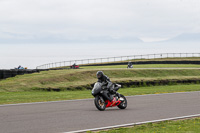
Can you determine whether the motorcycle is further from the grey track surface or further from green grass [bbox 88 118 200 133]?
green grass [bbox 88 118 200 133]

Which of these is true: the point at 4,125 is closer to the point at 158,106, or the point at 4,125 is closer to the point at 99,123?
the point at 99,123

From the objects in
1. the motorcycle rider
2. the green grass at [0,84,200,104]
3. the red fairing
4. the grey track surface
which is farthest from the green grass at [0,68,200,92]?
the grey track surface

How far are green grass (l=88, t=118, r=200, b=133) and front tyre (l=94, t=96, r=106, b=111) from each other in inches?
117

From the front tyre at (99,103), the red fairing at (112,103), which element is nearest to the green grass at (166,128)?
the front tyre at (99,103)

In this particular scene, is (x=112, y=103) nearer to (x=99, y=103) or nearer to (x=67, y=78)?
(x=99, y=103)

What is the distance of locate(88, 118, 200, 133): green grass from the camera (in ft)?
25.4

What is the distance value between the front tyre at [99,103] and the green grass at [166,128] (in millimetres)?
2961

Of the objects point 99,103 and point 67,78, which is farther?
point 67,78

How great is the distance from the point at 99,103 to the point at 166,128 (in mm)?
3860

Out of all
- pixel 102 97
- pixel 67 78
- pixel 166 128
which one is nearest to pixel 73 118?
pixel 102 97

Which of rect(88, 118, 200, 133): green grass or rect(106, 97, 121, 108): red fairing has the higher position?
rect(106, 97, 121, 108): red fairing

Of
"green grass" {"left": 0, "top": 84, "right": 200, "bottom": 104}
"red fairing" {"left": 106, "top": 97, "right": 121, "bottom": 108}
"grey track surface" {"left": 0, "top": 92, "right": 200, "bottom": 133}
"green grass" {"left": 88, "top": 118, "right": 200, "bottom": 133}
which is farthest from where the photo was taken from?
"green grass" {"left": 0, "top": 84, "right": 200, "bottom": 104}

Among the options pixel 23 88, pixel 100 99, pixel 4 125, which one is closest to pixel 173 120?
pixel 100 99

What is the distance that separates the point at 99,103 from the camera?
11617mm
